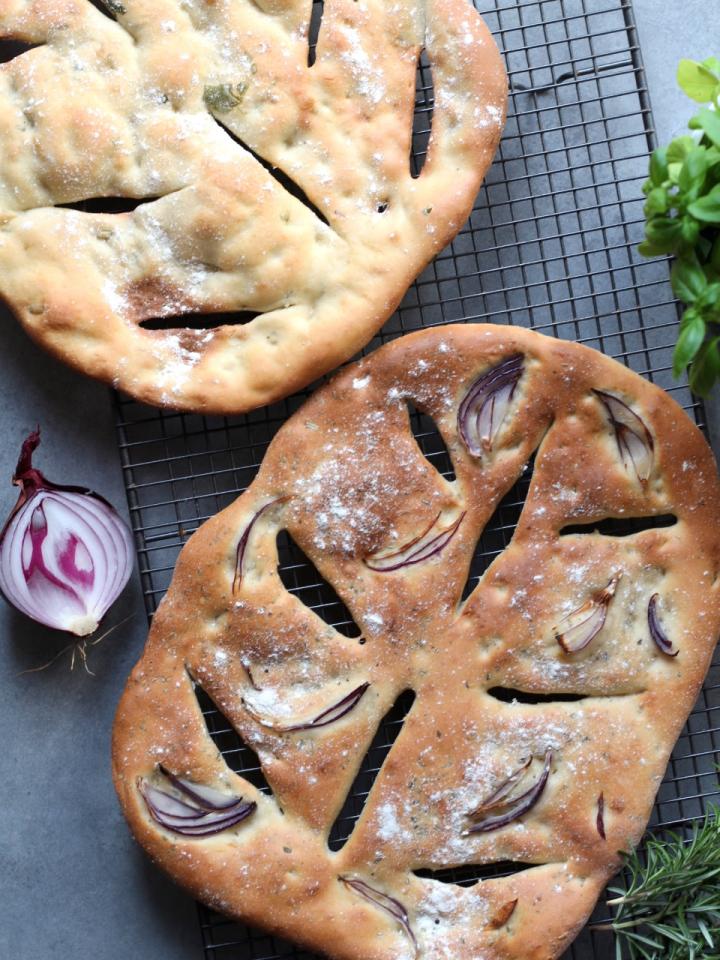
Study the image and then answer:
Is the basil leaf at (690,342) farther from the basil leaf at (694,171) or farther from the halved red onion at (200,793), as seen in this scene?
the halved red onion at (200,793)

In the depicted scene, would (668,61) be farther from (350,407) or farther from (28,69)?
(28,69)

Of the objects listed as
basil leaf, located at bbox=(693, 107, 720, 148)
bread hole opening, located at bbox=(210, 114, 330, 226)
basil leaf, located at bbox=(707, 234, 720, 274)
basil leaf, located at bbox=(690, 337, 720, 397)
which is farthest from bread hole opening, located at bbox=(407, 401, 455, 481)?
basil leaf, located at bbox=(693, 107, 720, 148)

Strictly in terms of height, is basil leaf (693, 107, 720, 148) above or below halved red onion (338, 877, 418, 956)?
above

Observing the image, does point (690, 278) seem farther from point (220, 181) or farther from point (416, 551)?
point (220, 181)

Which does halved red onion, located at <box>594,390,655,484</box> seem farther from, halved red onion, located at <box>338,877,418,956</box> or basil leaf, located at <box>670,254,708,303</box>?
halved red onion, located at <box>338,877,418,956</box>

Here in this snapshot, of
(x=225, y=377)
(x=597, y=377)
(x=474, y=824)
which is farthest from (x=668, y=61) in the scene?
(x=474, y=824)

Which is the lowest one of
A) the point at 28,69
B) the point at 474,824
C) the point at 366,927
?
the point at 366,927

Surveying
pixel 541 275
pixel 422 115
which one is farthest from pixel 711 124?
pixel 422 115
